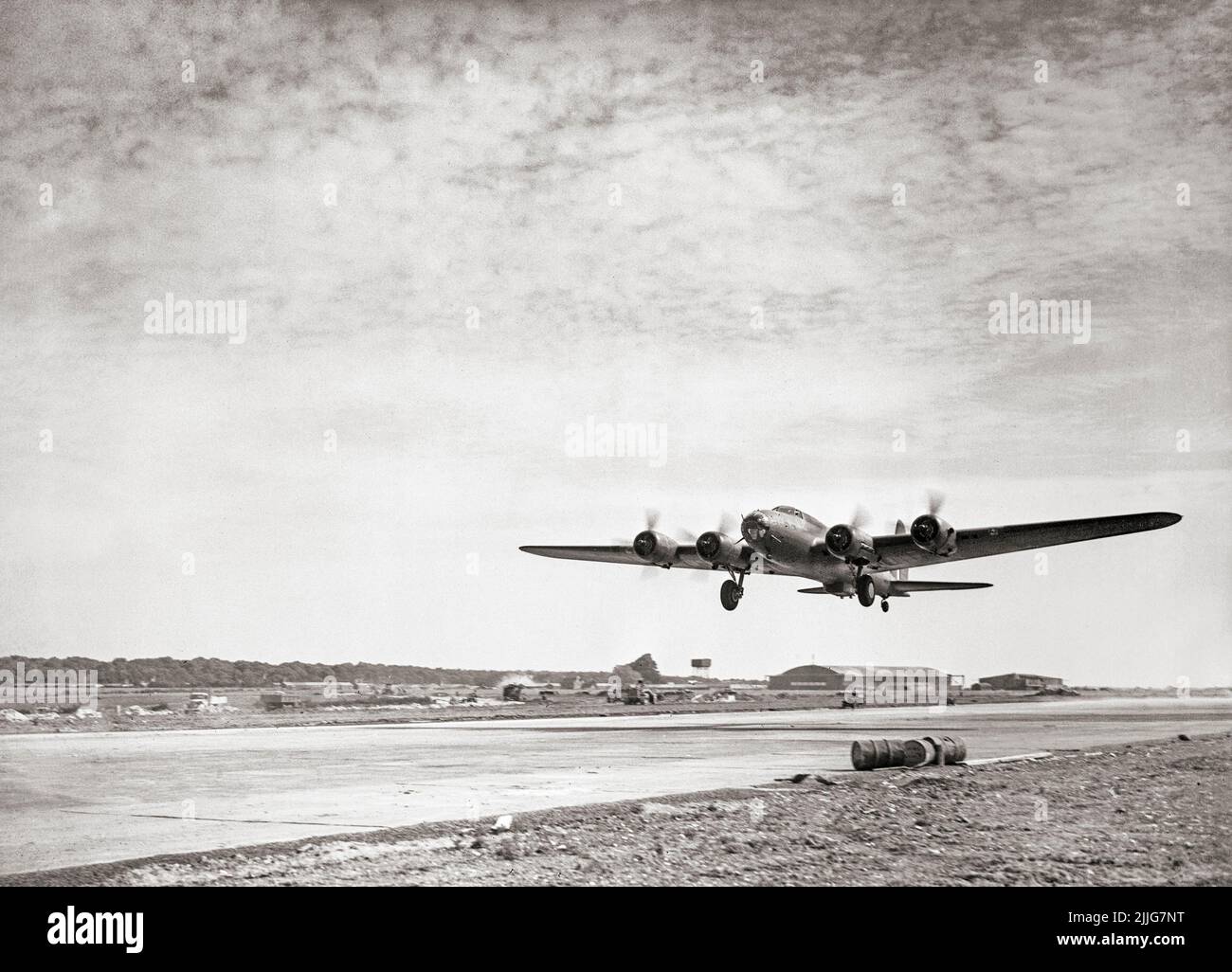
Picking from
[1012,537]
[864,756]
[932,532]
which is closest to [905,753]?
[864,756]

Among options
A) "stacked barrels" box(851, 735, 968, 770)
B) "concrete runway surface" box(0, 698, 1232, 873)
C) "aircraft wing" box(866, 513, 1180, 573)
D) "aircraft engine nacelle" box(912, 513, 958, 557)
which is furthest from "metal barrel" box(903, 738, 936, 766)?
"aircraft engine nacelle" box(912, 513, 958, 557)

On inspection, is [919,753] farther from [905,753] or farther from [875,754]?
[875,754]

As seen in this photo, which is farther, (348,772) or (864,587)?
(864,587)

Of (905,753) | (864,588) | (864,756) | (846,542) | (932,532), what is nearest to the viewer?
(864,756)

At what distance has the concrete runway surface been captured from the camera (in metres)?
12.5

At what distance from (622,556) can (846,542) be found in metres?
8.11

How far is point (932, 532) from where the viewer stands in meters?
27.4

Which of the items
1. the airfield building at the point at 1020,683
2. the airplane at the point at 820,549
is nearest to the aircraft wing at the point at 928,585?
the airplane at the point at 820,549

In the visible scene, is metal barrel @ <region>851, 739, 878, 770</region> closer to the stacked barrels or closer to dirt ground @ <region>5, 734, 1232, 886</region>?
the stacked barrels

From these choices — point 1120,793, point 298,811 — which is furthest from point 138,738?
point 1120,793

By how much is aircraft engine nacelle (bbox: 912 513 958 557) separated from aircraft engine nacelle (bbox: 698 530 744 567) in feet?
18.0

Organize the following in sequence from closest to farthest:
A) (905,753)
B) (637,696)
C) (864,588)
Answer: (905,753) < (864,588) < (637,696)
